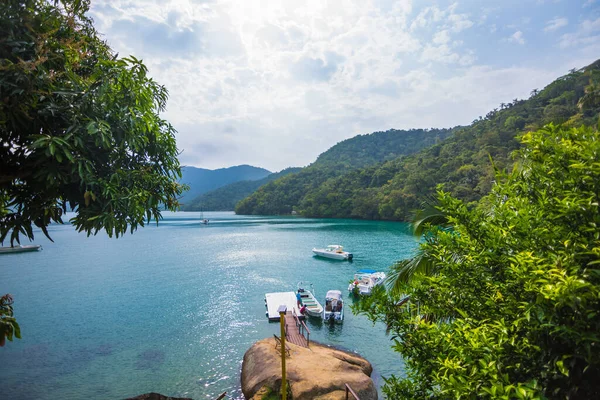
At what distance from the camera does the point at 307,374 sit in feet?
34.6

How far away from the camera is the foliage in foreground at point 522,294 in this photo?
7.30 feet

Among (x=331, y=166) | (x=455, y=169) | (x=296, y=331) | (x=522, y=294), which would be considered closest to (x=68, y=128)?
(x=522, y=294)

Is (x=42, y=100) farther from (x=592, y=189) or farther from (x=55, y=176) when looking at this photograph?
(x=592, y=189)

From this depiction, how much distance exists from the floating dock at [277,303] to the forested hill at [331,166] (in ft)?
309

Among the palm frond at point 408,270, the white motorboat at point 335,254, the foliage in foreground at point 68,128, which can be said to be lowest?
the white motorboat at point 335,254

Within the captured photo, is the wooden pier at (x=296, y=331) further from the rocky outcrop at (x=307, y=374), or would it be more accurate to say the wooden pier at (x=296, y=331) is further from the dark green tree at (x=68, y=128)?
the dark green tree at (x=68, y=128)

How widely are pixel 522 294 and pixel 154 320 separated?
21.9 m

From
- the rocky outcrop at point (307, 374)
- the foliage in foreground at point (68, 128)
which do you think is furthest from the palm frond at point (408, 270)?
the rocky outcrop at point (307, 374)

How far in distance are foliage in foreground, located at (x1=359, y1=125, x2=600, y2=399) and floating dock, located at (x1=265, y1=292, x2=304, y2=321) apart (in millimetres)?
16626

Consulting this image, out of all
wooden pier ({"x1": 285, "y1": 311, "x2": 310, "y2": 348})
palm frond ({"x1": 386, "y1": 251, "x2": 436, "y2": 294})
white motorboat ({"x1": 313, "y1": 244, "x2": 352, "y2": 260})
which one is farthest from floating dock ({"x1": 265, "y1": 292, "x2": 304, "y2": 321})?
white motorboat ({"x1": 313, "y1": 244, "x2": 352, "y2": 260})

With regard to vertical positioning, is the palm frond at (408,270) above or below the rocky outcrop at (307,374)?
above

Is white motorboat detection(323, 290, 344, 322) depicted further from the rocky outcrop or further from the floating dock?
the rocky outcrop

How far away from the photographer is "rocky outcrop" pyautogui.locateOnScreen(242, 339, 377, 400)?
9719mm

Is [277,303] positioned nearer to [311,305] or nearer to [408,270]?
[311,305]
